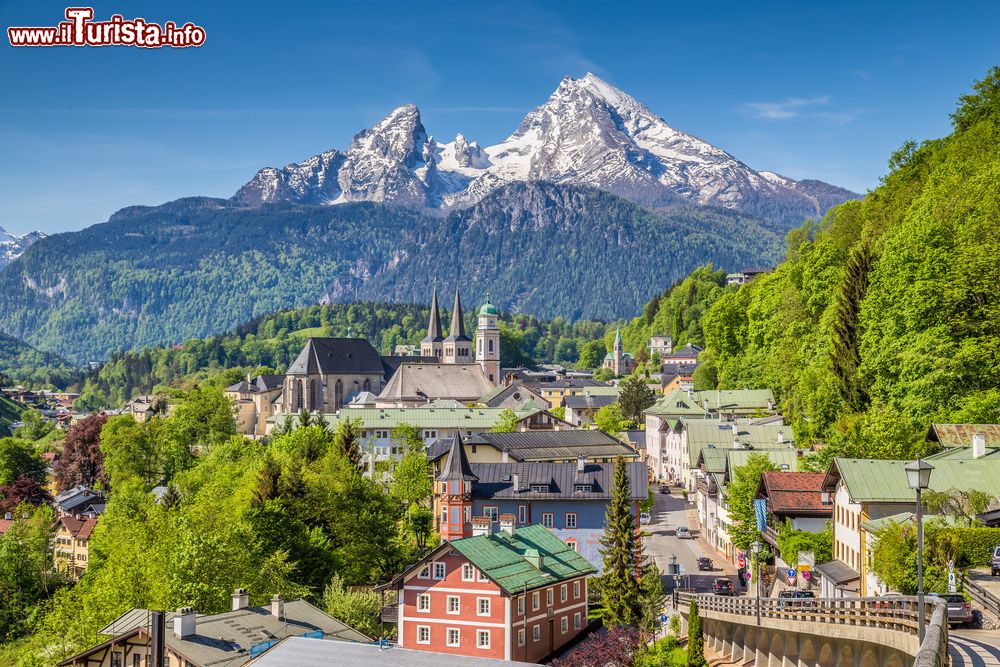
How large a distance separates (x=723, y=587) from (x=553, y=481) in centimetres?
2129

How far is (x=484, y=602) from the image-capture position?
5762cm

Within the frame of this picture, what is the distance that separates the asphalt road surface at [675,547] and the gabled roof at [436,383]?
8283cm

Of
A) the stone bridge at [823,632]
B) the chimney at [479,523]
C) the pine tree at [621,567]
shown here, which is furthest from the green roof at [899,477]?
the chimney at [479,523]

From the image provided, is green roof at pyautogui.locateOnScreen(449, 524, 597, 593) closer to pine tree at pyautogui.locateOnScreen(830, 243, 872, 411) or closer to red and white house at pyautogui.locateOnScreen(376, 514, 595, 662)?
red and white house at pyautogui.locateOnScreen(376, 514, 595, 662)

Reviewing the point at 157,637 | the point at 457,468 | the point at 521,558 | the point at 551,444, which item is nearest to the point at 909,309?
the point at 521,558

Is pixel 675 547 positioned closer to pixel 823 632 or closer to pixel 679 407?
pixel 679 407

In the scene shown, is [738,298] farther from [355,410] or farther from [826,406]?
[826,406]

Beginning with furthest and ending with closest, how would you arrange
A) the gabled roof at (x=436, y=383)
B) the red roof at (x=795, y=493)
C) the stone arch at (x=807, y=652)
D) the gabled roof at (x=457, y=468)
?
the gabled roof at (x=436, y=383) → the gabled roof at (x=457, y=468) → the red roof at (x=795, y=493) → the stone arch at (x=807, y=652)

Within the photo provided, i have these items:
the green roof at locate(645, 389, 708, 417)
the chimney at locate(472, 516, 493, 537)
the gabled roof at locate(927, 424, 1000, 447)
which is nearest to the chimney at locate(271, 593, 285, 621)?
the chimney at locate(472, 516, 493, 537)

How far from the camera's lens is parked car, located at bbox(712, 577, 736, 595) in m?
60.0

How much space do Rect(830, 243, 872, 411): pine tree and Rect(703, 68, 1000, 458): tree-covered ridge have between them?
8cm

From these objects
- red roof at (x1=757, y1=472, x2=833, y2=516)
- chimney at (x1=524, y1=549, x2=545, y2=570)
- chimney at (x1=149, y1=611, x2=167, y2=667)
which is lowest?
chimney at (x1=524, y1=549, x2=545, y2=570)

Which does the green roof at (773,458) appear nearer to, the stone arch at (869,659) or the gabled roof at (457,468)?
the gabled roof at (457,468)

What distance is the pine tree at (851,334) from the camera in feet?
229
